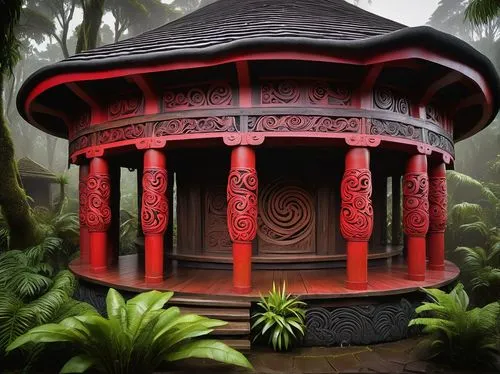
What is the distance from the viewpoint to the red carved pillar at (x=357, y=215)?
4262 mm

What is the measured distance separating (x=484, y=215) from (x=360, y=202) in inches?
389

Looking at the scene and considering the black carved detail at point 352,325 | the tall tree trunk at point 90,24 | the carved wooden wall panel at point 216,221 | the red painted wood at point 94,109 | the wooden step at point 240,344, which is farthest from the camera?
the tall tree trunk at point 90,24

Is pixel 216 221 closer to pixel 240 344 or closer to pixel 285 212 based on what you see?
pixel 285 212

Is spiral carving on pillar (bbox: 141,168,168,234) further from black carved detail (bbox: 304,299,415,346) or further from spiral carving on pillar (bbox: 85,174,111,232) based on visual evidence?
black carved detail (bbox: 304,299,415,346)

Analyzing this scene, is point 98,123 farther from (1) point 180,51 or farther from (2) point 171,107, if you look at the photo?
(1) point 180,51

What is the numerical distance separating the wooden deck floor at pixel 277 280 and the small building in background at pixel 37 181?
13296 millimetres

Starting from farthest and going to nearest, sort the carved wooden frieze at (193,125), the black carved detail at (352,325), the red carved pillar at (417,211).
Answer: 1. the red carved pillar at (417,211)
2. the carved wooden frieze at (193,125)
3. the black carved detail at (352,325)

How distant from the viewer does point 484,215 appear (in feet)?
36.8

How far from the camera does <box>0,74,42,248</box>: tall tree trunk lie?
6.93m

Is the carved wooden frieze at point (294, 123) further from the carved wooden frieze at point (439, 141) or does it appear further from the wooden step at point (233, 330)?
the wooden step at point (233, 330)

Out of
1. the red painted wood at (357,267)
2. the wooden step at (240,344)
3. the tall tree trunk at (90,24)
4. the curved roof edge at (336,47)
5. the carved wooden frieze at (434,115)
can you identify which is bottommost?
the wooden step at (240,344)

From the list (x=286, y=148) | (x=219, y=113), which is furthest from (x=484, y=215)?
(x=219, y=113)

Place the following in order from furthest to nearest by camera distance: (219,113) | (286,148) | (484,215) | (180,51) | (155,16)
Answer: (155,16)
(484,215)
(286,148)
(219,113)
(180,51)

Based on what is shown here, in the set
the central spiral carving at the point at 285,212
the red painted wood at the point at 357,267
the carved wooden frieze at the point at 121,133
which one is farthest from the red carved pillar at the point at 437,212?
the carved wooden frieze at the point at 121,133
